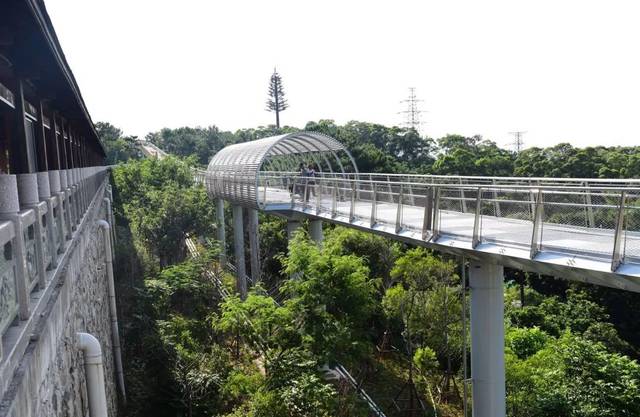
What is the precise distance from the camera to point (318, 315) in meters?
12.5

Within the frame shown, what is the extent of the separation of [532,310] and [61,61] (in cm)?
2557

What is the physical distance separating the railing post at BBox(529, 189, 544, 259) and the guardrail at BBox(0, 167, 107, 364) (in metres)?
6.62

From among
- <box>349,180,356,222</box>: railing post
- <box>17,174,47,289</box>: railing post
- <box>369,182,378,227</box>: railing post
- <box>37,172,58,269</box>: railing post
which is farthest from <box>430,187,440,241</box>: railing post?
<box>17,174,47,289</box>: railing post

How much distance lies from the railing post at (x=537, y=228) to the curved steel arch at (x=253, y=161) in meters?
12.2

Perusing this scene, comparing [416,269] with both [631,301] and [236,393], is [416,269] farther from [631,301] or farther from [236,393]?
[631,301]

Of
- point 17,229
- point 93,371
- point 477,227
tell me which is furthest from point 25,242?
point 477,227

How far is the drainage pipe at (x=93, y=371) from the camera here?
6.25m

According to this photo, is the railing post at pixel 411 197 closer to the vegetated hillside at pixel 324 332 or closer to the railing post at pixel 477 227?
the vegetated hillside at pixel 324 332

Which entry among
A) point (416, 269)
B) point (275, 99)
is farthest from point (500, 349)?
point (275, 99)

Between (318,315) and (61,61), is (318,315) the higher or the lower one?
the lower one

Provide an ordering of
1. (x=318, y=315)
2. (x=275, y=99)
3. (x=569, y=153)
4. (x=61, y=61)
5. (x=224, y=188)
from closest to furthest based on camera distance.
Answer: (x=61, y=61) < (x=318, y=315) < (x=224, y=188) < (x=569, y=153) < (x=275, y=99)

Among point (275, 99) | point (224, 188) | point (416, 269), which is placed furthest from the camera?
point (275, 99)

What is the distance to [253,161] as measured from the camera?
22.2 metres

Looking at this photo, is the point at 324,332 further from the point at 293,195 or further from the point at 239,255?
the point at 239,255
